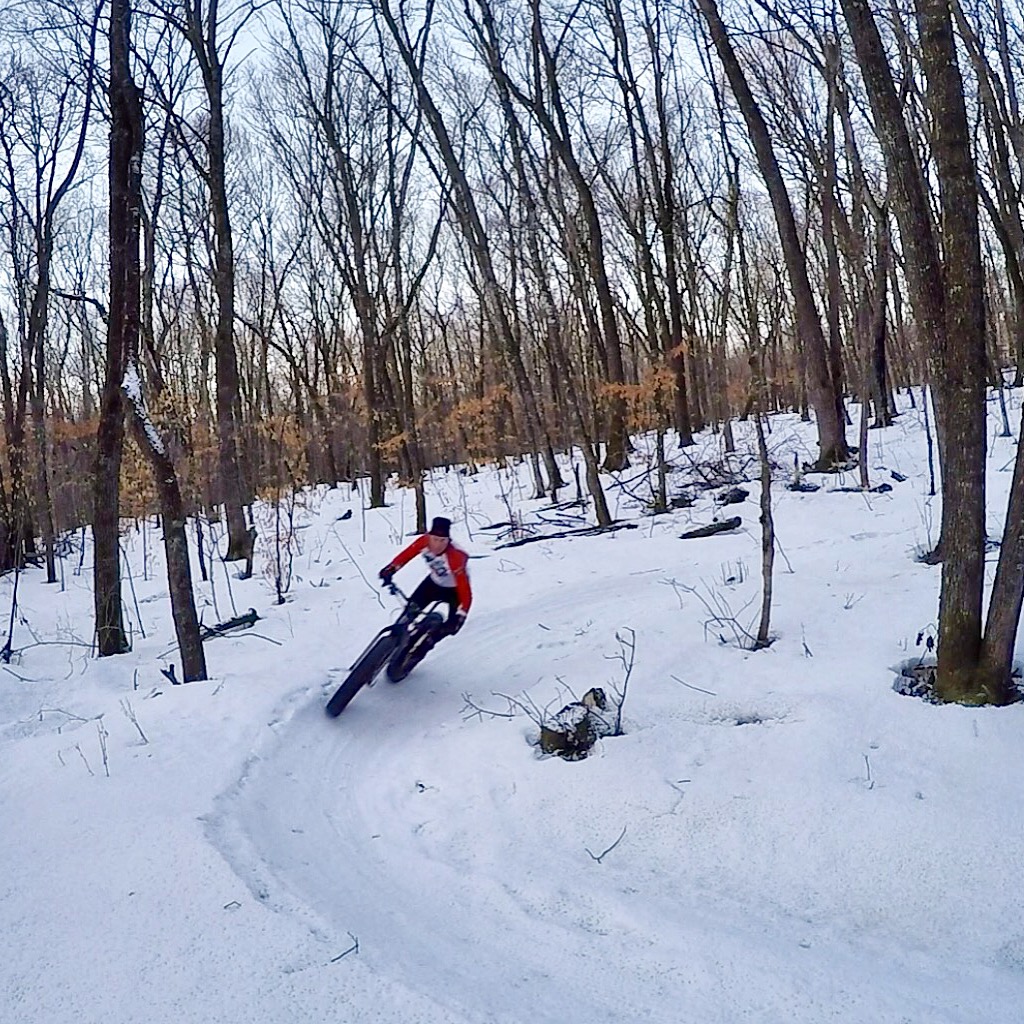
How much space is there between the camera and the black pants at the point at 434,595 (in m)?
6.78

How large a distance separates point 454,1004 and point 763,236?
29868mm

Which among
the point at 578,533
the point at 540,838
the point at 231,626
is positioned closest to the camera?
the point at 540,838

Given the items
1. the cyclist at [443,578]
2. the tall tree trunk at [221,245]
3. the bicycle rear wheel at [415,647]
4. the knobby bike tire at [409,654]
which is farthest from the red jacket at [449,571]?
the tall tree trunk at [221,245]

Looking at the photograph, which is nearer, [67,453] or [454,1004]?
[454,1004]

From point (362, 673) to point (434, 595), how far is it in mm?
878

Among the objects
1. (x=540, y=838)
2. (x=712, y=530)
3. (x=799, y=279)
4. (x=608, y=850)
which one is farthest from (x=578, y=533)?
(x=608, y=850)

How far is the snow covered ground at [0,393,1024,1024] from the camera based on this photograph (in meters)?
3.00

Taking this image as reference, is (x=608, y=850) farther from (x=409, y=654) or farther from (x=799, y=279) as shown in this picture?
(x=799, y=279)

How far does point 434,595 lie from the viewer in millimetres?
6801

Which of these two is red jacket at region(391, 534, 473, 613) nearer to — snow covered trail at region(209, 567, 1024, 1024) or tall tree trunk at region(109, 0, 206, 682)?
snow covered trail at region(209, 567, 1024, 1024)

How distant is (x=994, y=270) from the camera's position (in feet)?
94.5

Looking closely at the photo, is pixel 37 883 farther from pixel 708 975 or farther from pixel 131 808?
pixel 708 975

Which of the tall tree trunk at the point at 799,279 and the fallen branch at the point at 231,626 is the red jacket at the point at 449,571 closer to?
the fallen branch at the point at 231,626

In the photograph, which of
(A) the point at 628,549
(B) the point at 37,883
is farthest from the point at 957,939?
(A) the point at 628,549
